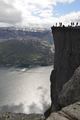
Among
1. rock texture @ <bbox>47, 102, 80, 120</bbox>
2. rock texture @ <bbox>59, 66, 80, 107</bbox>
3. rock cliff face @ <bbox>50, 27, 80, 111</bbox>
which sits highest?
rock texture @ <bbox>47, 102, 80, 120</bbox>

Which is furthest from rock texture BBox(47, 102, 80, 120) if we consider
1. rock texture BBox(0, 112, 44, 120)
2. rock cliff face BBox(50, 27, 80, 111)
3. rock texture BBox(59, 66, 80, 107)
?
rock texture BBox(0, 112, 44, 120)

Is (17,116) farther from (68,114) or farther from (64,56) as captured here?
(68,114)

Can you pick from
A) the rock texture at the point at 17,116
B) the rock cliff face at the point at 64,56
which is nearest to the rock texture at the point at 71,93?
the rock cliff face at the point at 64,56

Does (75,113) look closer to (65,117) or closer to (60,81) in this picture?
(65,117)

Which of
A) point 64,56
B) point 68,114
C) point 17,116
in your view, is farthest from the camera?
point 17,116

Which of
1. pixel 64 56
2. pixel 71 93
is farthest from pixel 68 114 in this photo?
pixel 64 56

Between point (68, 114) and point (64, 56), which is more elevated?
point (68, 114)

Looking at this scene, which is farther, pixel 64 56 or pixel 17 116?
pixel 17 116

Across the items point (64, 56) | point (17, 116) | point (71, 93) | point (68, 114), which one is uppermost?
point (68, 114)

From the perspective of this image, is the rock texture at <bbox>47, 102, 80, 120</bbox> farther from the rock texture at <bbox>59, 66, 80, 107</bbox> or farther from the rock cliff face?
the rock cliff face

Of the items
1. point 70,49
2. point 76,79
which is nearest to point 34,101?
point 70,49

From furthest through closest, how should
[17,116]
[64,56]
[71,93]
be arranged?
[17,116] → [64,56] → [71,93]
